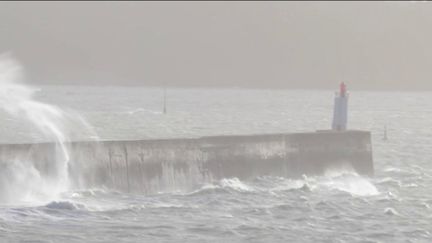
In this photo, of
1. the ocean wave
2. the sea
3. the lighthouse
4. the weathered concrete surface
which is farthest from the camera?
the lighthouse

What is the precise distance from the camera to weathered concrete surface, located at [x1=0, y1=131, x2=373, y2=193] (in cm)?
2291

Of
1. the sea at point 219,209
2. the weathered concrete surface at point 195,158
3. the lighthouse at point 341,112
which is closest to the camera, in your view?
the sea at point 219,209

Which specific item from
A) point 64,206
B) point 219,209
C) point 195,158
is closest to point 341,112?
point 195,158

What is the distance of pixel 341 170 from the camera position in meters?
27.6

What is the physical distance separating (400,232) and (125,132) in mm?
32983

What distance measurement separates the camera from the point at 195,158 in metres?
24.7

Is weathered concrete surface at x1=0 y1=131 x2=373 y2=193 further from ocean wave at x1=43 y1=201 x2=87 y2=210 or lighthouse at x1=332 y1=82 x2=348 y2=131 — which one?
ocean wave at x1=43 y1=201 x2=87 y2=210

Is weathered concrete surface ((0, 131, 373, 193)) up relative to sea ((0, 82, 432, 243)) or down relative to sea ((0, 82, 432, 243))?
up

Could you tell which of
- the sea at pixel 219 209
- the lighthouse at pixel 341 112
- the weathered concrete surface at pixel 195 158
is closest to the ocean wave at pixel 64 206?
the sea at pixel 219 209

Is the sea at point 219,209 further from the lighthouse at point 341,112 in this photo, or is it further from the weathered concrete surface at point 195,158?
the lighthouse at point 341,112

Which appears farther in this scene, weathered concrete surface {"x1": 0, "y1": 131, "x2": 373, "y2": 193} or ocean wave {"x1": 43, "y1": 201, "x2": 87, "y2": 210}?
weathered concrete surface {"x1": 0, "y1": 131, "x2": 373, "y2": 193}

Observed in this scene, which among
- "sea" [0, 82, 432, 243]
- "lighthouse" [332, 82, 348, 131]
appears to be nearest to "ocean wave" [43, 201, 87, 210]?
"sea" [0, 82, 432, 243]

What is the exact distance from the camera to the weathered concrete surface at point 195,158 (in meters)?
22.9

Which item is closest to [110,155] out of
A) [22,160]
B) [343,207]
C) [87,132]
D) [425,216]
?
[22,160]
